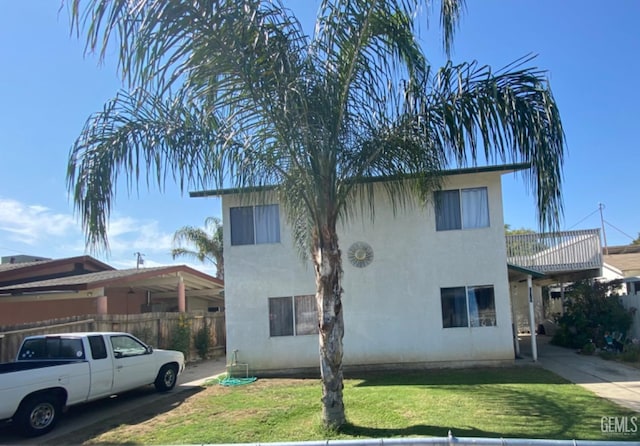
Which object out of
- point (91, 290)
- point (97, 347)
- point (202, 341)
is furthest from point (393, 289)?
point (91, 290)

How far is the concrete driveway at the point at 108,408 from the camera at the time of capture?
7698mm

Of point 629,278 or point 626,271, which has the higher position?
point 626,271

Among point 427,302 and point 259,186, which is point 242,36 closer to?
point 259,186

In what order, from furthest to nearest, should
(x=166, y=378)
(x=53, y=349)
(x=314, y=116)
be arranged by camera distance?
(x=166, y=378), (x=53, y=349), (x=314, y=116)

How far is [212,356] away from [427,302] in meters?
9.79

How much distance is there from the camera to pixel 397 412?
7555mm

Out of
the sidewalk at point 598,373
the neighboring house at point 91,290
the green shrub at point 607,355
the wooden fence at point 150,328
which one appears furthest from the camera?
the neighboring house at point 91,290

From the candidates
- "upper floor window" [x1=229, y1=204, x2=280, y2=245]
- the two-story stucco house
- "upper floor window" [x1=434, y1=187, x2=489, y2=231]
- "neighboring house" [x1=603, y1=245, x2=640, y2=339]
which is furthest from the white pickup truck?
"neighboring house" [x1=603, y1=245, x2=640, y2=339]

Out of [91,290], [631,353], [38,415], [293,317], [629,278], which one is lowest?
[631,353]

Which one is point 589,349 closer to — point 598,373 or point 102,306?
point 598,373

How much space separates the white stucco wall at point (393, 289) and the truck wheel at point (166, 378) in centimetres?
189

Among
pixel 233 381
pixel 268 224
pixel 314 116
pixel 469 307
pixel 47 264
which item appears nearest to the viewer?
pixel 314 116

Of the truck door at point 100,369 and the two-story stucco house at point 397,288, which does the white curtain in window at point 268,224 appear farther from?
the truck door at point 100,369

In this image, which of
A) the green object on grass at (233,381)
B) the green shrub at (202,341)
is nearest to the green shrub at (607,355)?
the green object on grass at (233,381)
